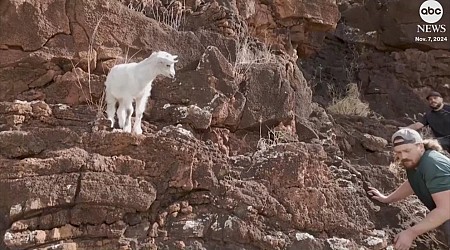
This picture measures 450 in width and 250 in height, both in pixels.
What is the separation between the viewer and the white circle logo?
35.7 ft

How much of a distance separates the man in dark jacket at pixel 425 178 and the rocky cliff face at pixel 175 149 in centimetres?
87

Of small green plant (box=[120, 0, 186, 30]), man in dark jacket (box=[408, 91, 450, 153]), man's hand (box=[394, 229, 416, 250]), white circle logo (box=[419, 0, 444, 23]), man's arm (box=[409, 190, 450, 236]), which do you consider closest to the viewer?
man's arm (box=[409, 190, 450, 236])

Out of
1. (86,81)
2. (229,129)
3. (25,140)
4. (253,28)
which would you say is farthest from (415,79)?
(25,140)

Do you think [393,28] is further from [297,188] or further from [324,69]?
[297,188]

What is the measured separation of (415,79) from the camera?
1058 centimetres

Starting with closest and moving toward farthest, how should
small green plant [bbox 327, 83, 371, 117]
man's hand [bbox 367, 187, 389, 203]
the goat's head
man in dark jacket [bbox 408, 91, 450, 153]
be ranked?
the goat's head → man's hand [bbox 367, 187, 389, 203] → man in dark jacket [bbox 408, 91, 450, 153] → small green plant [bbox 327, 83, 371, 117]

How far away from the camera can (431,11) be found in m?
11.0

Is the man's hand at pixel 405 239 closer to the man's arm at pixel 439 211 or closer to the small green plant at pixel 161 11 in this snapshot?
the man's arm at pixel 439 211

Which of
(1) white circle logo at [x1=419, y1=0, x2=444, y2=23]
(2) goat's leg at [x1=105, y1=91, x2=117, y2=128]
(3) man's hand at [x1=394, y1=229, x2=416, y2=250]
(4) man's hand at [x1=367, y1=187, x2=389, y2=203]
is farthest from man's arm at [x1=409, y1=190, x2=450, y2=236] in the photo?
(1) white circle logo at [x1=419, y1=0, x2=444, y2=23]

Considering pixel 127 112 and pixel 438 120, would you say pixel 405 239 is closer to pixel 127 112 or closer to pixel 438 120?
pixel 127 112

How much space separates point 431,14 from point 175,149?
8.72m

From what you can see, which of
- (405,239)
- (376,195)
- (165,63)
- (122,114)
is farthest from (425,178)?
(122,114)

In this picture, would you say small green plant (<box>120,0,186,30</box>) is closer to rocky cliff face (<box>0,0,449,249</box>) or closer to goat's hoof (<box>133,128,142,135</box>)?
rocky cliff face (<box>0,0,449,249</box>)

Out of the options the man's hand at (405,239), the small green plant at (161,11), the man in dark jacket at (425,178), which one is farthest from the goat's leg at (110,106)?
the man's hand at (405,239)
